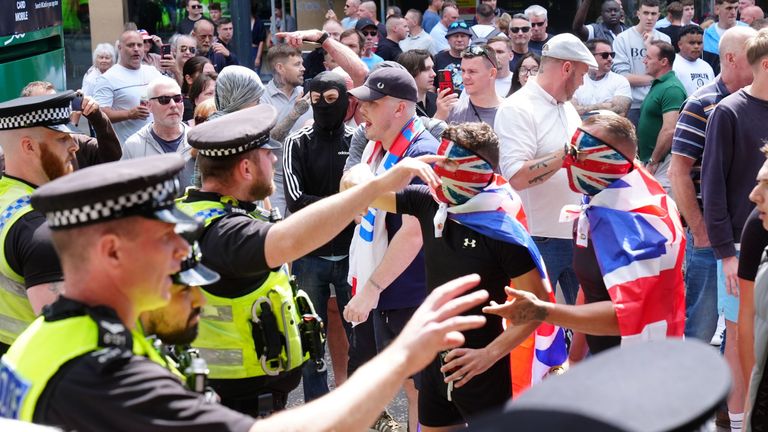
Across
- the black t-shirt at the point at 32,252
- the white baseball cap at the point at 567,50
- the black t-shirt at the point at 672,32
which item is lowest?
the black t-shirt at the point at 672,32

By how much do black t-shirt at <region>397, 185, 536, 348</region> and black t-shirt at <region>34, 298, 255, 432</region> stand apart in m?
2.09

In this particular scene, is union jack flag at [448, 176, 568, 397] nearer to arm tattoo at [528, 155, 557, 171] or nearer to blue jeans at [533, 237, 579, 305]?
arm tattoo at [528, 155, 557, 171]

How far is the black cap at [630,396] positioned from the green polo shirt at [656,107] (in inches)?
271

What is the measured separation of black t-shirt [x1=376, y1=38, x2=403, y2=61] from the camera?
1252 cm

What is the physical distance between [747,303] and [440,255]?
1275 millimetres

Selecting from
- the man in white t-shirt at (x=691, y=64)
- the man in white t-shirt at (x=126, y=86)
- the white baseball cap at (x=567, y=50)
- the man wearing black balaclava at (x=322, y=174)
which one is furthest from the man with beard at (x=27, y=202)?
the man in white t-shirt at (x=691, y=64)

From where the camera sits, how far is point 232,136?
386 cm

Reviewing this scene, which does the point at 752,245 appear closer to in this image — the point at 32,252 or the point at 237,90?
the point at 32,252

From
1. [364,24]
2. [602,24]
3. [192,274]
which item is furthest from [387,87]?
[602,24]

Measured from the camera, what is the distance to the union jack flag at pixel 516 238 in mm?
4223

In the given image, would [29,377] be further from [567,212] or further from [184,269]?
[567,212]

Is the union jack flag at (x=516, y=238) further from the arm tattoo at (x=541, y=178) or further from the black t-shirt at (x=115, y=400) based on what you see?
the black t-shirt at (x=115, y=400)

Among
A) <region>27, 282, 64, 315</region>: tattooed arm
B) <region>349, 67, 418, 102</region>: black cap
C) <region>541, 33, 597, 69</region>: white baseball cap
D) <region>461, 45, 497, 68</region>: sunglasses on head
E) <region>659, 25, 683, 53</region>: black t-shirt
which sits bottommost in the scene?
<region>659, 25, 683, 53</region>: black t-shirt

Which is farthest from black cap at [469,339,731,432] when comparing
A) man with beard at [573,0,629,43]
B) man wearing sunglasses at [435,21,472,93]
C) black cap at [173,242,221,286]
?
man with beard at [573,0,629,43]
